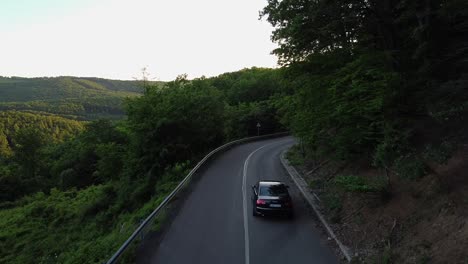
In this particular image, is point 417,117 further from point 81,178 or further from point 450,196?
point 81,178

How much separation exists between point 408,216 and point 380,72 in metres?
5.20

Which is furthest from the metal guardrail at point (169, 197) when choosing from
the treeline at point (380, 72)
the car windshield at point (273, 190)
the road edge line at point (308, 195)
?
the treeline at point (380, 72)

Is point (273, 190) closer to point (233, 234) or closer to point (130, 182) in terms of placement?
point (233, 234)

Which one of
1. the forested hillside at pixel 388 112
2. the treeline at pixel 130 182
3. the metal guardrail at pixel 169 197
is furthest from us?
the treeline at pixel 130 182

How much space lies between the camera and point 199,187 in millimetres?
19359

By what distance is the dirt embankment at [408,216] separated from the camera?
8.02 metres

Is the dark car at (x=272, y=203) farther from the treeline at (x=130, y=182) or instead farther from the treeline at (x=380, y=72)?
the treeline at (x=130, y=182)

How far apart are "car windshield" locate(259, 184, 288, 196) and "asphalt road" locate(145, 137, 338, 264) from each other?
41.9 inches

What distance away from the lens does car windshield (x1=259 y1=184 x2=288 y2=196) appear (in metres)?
14.1

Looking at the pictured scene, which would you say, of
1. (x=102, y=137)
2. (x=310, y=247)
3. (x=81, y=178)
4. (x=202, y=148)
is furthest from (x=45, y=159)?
(x=310, y=247)

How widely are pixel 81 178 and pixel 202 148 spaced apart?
29709mm

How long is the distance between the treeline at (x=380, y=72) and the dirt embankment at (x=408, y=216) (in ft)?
2.56

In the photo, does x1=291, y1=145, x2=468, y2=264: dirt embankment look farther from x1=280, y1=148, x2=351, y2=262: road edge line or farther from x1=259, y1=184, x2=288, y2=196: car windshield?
x1=259, y1=184, x2=288, y2=196: car windshield

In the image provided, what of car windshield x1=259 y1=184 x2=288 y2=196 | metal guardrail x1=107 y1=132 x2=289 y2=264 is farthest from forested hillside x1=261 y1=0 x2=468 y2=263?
metal guardrail x1=107 y1=132 x2=289 y2=264
